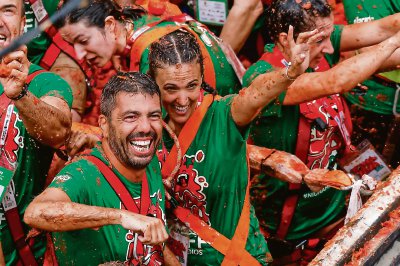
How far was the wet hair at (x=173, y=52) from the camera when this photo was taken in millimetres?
4836

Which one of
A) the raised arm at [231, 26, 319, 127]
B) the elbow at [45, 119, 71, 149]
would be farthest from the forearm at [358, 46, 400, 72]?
the elbow at [45, 119, 71, 149]

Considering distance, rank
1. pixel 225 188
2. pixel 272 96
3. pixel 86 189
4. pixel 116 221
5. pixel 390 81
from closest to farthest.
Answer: pixel 116 221 < pixel 86 189 < pixel 272 96 < pixel 225 188 < pixel 390 81

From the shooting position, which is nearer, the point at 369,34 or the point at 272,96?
the point at 272,96

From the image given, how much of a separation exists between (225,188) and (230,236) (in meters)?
0.28

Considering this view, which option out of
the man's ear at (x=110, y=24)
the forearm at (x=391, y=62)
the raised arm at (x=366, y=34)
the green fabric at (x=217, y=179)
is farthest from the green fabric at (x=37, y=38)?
the forearm at (x=391, y=62)

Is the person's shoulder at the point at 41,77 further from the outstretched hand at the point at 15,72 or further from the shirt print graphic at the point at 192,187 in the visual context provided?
the shirt print graphic at the point at 192,187

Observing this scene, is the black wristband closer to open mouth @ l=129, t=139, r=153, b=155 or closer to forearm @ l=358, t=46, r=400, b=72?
open mouth @ l=129, t=139, r=153, b=155

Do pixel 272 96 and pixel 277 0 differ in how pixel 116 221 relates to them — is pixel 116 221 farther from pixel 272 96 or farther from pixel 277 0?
pixel 277 0

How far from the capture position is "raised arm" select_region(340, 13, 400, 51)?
18.6 ft

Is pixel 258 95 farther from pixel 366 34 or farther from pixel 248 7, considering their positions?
pixel 248 7

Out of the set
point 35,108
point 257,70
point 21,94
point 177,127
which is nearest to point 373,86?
point 257,70

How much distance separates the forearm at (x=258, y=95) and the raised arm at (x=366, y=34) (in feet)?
4.26

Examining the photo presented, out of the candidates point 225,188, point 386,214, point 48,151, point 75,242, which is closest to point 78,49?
point 48,151

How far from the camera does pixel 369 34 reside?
567 cm
